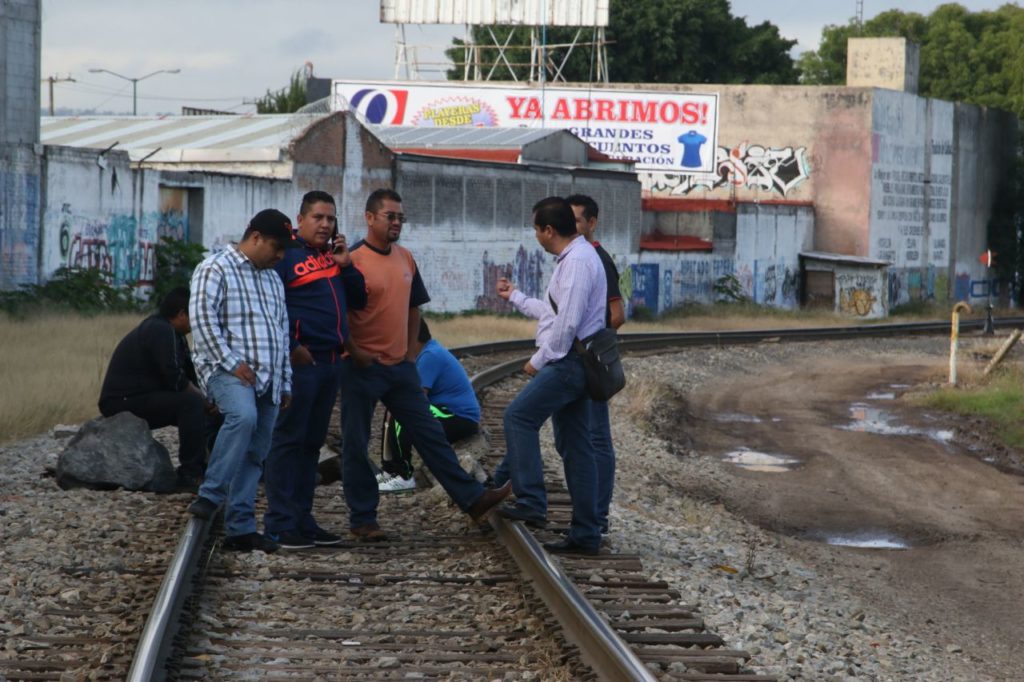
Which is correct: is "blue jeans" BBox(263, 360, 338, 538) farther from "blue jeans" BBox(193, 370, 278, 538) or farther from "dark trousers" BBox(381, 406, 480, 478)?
"dark trousers" BBox(381, 406, 480, 478)

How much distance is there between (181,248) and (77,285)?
10.8ft

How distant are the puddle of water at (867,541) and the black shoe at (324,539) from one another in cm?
483

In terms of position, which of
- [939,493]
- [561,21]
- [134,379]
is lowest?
[939,493]

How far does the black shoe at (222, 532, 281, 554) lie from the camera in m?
8.27

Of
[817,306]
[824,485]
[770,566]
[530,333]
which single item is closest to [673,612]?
[770,566]

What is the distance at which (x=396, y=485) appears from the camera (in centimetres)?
1067

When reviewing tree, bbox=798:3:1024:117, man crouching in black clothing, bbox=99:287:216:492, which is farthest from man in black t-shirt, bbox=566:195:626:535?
tree, bbox=798:3:1024:117

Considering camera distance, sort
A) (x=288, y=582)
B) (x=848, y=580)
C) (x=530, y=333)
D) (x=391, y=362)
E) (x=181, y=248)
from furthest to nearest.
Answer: (x=530, y=333) < (x=181, y=248) < (x=848, y=580) < (x=391, y=362) < (x=288, y=582)

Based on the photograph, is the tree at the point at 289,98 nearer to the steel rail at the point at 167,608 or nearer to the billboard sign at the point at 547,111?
the billboard sign at the point at 547,111

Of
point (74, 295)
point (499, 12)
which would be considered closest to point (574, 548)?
point (74, 295)

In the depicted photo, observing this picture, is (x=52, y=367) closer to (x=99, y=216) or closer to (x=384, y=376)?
(x=384, y=376)

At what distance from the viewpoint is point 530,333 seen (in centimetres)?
3347

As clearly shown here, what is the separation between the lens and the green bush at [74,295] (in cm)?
2502

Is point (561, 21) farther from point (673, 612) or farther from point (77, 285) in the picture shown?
point (673, 612)
